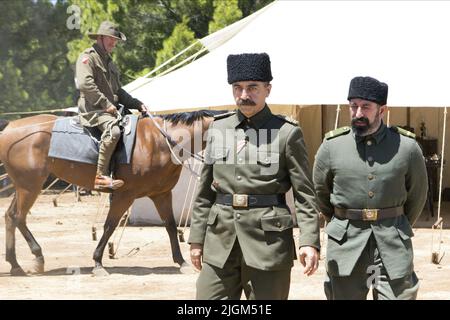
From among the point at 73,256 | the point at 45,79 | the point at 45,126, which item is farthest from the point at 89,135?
the point at 45,79

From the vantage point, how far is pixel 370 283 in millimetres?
5773

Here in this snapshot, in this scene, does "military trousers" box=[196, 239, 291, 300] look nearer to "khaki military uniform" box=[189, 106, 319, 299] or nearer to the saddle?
"khaki military uniform" box=[189, 106, 319, 299]

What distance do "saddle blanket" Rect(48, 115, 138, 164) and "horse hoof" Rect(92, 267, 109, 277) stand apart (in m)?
1.12

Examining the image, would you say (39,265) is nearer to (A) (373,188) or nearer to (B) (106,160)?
(B) (106,160)

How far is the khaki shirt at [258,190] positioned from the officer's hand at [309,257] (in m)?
0.03

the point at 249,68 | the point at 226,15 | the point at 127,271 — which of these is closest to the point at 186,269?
the point at 127,271

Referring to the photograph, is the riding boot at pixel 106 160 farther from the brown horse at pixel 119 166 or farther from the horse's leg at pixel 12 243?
the horse's leg at pixel 12 243

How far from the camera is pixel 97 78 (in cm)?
1099

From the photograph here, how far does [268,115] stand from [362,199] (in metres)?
0.67

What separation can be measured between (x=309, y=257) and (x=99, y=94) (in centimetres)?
564

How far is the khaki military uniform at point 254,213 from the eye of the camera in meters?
5.61

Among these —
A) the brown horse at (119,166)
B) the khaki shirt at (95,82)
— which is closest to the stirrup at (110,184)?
the brown horse at (119,166)
